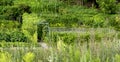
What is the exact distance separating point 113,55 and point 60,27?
15.4 m

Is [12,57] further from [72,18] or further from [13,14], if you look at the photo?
[13,14]

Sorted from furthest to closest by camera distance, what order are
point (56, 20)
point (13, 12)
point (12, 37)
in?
point (13, 12) < point (56, 20) < point (12, 37)

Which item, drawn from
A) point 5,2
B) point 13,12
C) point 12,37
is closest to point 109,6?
point 13,12

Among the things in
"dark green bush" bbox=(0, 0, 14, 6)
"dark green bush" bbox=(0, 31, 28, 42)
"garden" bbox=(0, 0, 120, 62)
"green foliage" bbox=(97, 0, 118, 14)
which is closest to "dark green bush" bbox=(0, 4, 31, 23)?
"garden" bbox=(0, 0, 120, 62)

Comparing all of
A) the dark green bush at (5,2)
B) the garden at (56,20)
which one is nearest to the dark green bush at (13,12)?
the garden at (56,20)

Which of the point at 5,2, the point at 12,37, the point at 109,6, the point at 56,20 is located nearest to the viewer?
the point at 12,37

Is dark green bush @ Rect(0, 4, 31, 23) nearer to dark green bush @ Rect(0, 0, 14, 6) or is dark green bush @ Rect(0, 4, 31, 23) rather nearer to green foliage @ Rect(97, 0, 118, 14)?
dark green bush @ Rect(0, 0, 14, 6)

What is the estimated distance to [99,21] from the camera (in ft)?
63.9

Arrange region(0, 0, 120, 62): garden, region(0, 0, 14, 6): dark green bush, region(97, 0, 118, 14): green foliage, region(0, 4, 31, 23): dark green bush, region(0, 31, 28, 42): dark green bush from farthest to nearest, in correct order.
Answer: region(0, 0, 14, 6): dark green bush < region(97, 0, 118, 14): green foliage < region(0, 4, 31, 23): dark green bush < region(0, 0, 120, 62): garden < region(0, 31, 28, 42): dark green bush

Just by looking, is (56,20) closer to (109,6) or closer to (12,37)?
(109,6)

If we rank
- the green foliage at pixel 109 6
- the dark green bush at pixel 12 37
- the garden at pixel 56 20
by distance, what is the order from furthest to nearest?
the green foliage at pixel 109 6
the garden at pixel 56 20
the dark green bush at pixel 12 37

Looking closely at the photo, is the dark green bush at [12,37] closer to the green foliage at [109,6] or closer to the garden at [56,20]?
the garden at [56,20]

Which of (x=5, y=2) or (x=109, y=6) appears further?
(x=5, y=2)

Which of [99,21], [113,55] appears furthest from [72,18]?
[113,55]
